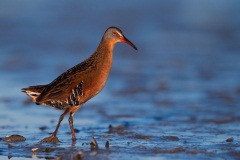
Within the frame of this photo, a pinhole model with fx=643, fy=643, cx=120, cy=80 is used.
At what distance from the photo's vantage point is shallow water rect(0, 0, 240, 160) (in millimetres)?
9602

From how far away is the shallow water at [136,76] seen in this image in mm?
9602

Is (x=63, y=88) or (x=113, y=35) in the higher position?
(x=113, y=35)

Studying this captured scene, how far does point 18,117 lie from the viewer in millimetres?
12320

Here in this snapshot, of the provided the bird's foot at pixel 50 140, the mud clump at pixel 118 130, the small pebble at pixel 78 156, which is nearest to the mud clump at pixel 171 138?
the mud clump at pixel 118 130

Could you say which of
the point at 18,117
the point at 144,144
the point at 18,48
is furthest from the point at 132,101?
the point at 18,48

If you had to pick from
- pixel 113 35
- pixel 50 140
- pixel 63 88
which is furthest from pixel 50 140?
pixel 113 35

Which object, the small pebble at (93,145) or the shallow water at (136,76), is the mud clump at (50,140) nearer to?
the shallow water at (136,76)

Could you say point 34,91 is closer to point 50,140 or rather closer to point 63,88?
point 63,88

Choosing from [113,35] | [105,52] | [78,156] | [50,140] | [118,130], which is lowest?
[78,156]

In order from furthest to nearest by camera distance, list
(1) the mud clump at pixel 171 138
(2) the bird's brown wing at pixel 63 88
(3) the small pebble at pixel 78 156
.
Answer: (2) the bird's brown wing at pixel 63 88 → (1) the mud clump at pixel 171 138 → (3) the small pebble at pixel 78 156

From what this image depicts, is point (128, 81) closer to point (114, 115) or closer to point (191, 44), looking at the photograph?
point (114, 115)

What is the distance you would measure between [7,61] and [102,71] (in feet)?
32.9

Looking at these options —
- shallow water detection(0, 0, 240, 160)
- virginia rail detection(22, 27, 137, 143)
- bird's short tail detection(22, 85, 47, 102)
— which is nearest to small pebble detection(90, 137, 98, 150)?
shallow water detection(0, 0, 240, 160)

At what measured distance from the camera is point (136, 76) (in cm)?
1733
